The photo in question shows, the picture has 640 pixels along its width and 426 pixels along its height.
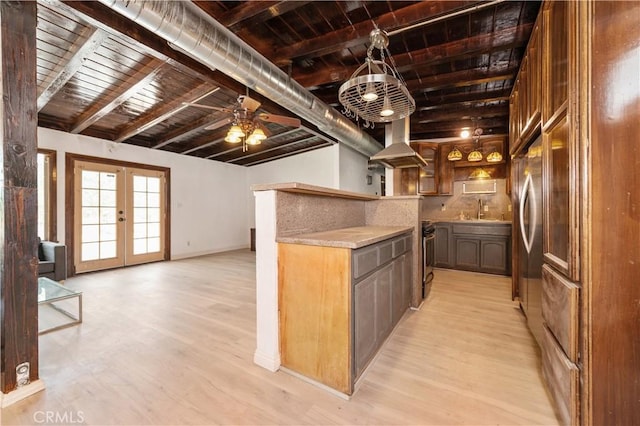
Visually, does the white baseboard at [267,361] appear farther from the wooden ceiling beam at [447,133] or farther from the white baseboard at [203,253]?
the wooden ceiling beam at [447,133]

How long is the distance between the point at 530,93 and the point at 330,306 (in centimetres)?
233

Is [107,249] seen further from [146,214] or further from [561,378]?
[561,378]

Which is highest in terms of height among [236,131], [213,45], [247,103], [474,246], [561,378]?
[213,45]

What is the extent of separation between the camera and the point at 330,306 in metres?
1.71

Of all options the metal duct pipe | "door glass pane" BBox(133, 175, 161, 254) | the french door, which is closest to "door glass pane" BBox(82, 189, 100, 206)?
the french door

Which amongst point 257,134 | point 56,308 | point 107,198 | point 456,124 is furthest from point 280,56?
point 107,198

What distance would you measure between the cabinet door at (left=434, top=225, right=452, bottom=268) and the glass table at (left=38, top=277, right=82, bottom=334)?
5.30 metres

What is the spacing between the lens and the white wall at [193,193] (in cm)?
471

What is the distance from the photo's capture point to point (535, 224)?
6.89ft

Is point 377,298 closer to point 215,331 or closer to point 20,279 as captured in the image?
point 215,331

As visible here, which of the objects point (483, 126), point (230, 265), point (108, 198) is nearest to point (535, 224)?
point (483, 126)

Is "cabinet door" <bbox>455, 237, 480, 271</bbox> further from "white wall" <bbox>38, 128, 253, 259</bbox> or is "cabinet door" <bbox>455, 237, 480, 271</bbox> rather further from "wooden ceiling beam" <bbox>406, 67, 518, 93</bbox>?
"white wall" <bbox>38, 128, 253, 259</bbox>

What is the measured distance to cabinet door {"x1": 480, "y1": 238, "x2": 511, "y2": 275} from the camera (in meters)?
4.54

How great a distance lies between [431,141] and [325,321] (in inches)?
212
